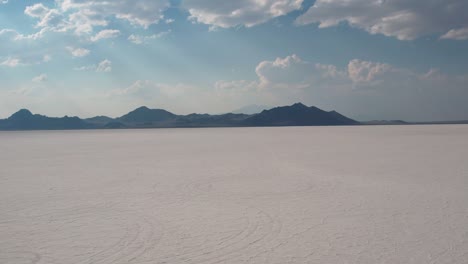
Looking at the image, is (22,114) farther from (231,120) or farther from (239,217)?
(239,217)

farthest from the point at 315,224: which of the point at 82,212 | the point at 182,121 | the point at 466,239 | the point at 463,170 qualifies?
the point at 182,121

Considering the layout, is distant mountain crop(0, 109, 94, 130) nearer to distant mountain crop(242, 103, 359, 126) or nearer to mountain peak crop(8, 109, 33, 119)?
mountain peak crop(8, 109, 33, 119)

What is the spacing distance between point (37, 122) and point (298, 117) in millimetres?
116682

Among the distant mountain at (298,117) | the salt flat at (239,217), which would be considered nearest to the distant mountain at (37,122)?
the distant mountain at (298,117)

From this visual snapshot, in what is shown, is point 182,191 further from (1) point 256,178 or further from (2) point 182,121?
(2) point 182,121

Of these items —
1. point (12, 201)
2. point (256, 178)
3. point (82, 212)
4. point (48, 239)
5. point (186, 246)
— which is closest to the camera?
point (186, 246)

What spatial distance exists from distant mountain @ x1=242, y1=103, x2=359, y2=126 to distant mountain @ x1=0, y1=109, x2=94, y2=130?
7458 centimetres

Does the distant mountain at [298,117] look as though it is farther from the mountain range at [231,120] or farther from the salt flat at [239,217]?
the salt flat at [239,217]

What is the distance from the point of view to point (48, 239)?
5.34 m

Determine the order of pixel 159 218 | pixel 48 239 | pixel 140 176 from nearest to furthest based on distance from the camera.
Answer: pixel 48 239 → pixel 159 218 → pixel 140 176

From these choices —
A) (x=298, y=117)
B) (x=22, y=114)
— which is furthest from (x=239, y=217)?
(x=22, y=114)

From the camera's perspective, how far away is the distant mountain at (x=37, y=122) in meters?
159

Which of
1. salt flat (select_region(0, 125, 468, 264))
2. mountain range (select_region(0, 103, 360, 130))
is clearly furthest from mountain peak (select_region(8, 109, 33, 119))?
salt flat (select_region(0, 125, 468, 264))

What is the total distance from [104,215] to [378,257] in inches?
182
